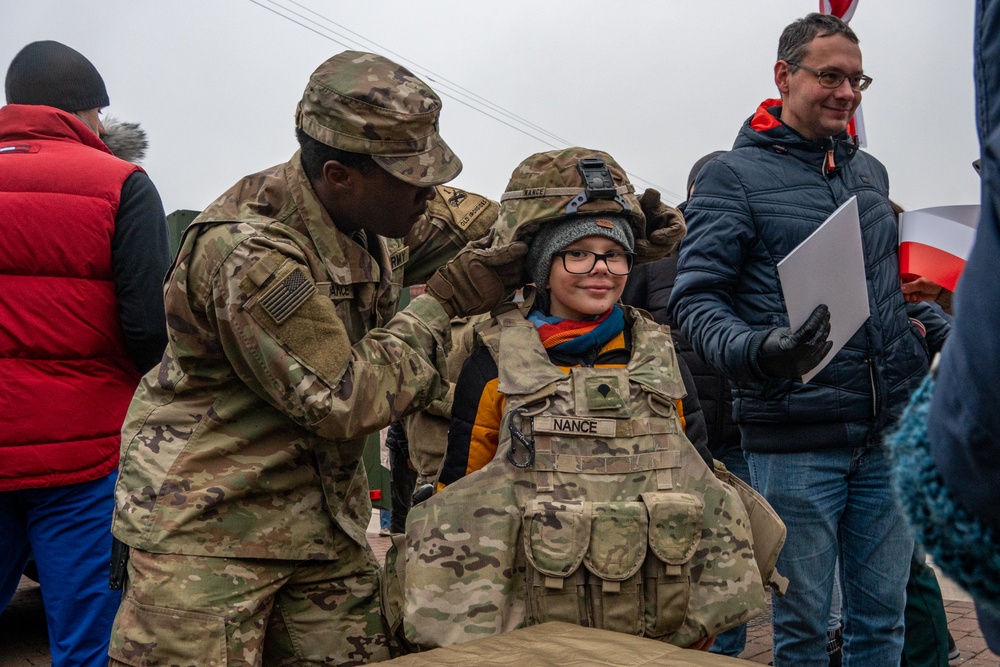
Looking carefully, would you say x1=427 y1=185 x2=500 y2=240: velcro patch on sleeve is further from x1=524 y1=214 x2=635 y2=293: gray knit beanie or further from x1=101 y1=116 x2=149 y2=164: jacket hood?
x1=101 y1=116 x2=149 y2=164: jacket hood

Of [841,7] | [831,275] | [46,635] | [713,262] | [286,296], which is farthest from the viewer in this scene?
[841,7]

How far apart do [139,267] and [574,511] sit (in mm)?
1618

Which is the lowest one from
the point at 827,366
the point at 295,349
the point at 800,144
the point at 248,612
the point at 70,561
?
the point at 70,561

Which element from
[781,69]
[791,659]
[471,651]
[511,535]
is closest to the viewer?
[471,651]

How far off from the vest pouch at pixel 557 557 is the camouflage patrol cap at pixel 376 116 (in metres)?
0.84

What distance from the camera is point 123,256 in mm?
2988

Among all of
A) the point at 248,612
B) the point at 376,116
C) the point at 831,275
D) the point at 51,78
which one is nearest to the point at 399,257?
the point at 376,116

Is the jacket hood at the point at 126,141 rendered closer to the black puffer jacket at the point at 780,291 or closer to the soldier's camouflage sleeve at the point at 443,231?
the soldier's camouflage sleeve at the point at 443,231

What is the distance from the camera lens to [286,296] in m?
2.14

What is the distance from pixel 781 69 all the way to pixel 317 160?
1.57 metres

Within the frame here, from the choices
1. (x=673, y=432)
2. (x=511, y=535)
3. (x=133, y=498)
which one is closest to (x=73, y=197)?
(x=133, y=498)

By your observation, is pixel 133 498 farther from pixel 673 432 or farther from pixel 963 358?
pixel 963 358

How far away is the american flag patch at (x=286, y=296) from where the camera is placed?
213 centimetres

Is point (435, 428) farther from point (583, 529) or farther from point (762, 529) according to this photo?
point (762, 529)
